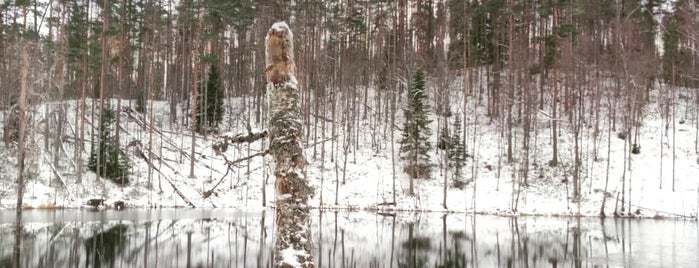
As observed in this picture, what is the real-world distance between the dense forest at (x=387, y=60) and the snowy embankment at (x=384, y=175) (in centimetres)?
95

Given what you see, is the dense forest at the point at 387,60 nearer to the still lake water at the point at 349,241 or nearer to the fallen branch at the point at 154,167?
the fallen branch at the point at 154,167

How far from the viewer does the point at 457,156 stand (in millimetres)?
45688

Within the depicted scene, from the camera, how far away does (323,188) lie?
44500 mm

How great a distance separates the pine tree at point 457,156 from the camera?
1780 inches

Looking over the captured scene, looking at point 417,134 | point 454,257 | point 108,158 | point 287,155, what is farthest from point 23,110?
point 417,134

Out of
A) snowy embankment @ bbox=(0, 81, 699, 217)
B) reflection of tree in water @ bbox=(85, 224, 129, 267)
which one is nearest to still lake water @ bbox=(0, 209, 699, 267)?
reflection of tree in water @ bbox=(85, 224, 129, 267)

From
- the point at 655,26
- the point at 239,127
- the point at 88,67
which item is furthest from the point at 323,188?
the point at 655,26

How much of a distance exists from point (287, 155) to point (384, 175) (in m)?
40.3

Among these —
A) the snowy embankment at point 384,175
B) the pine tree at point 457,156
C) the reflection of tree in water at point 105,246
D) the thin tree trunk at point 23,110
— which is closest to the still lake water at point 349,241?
the reflection of tree in water at point 105,246

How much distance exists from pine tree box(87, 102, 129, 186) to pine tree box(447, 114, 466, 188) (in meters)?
26.2

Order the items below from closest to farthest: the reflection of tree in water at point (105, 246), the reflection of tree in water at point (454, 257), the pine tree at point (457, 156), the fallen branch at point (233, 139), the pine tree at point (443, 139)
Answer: the fallen branch at point (233, 139)
the reflection of tree in water at point (105, 246)
the reflection of tree in water at point (454, 257)
the pine tree at point (457, 156)
the pine tree at point (443, 139)

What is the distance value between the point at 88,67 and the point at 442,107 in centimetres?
3237

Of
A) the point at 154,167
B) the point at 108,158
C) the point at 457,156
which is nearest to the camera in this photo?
the point at 108,158

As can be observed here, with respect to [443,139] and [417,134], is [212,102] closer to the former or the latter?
[417,134]
